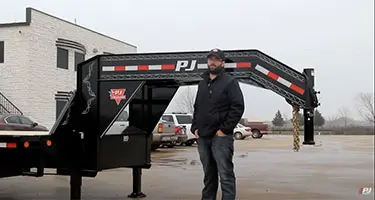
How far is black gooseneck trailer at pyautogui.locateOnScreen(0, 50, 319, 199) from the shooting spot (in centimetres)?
602

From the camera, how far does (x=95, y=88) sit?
6.79 meters

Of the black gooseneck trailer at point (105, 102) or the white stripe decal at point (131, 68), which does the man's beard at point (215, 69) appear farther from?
the white stripe decal at point (131, 68)

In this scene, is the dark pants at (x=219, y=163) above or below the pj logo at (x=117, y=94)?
below

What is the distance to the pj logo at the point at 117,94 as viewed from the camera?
6625 mm

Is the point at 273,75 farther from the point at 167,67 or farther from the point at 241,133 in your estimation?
the point at 241,133

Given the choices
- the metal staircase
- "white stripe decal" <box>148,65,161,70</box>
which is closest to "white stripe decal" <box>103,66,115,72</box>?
"white stripe decal" <box>148,65,161,70</box>

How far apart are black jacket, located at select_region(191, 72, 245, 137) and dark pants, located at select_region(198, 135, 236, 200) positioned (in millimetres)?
99

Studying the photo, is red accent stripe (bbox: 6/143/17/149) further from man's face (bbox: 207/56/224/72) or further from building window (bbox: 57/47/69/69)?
building window (bbox: 57/47/69/69)

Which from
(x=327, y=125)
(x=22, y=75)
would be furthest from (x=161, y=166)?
(x=327, y=125)

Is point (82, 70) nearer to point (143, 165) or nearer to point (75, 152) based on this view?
point (75, 152)

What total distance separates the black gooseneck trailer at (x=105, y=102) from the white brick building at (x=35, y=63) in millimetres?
19819

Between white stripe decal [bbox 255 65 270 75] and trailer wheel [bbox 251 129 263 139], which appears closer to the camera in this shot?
white stripe decal [bbox 255 65 270 75]

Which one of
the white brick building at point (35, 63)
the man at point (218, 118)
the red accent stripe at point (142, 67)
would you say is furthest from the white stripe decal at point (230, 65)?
the white brick building at point (35, 63)

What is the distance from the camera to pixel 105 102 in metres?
6.74
